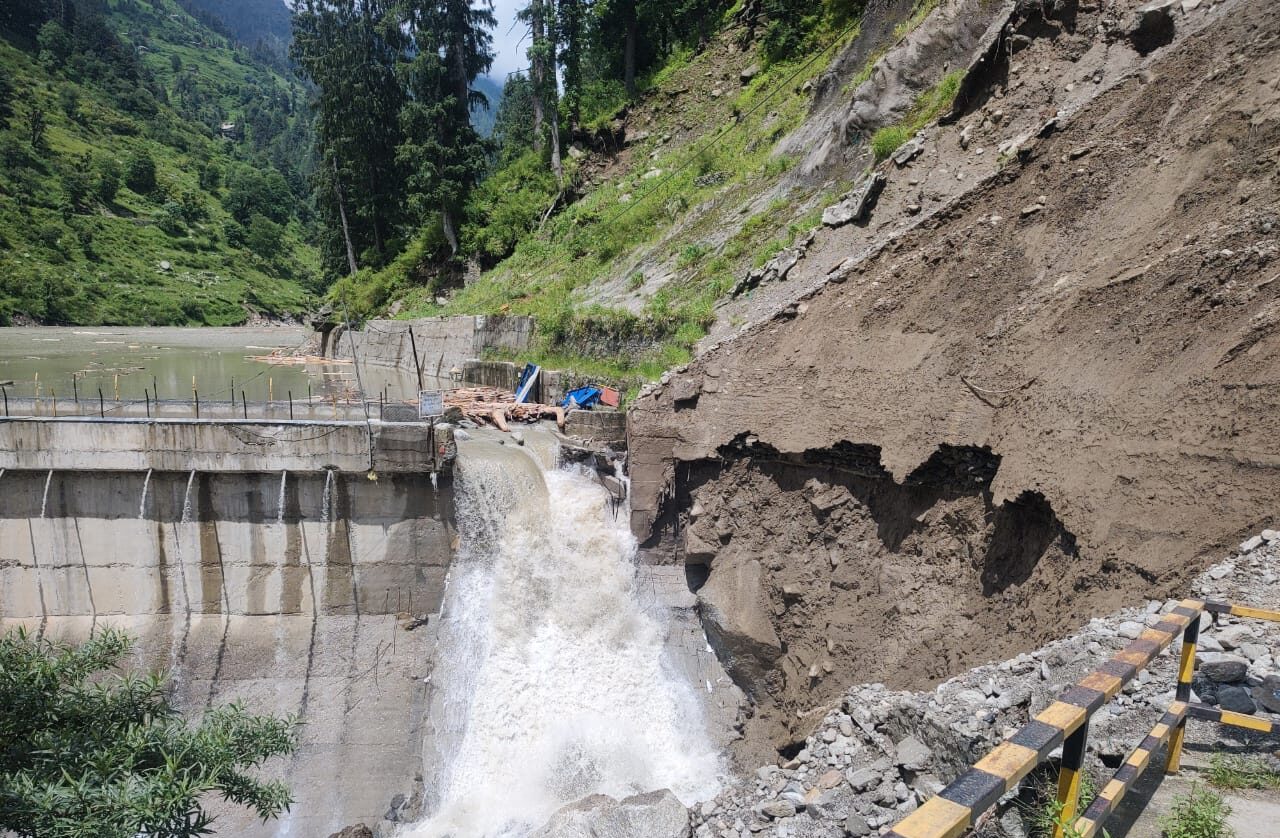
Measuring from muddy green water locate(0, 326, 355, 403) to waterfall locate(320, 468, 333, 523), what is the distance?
5.80 meters

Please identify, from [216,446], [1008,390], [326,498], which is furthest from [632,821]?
[216,446]

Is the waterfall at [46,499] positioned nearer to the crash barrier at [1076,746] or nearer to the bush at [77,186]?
the crash barrier at [1076,746]

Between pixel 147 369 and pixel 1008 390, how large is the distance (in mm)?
30888

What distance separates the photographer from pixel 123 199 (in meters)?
87.4

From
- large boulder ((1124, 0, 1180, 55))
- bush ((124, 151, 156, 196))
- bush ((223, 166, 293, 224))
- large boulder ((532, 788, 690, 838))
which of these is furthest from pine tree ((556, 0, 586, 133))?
bush ((223, 166, 293, 224))

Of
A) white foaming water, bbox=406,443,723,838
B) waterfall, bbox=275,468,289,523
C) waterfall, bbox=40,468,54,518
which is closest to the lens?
white foaming water, bbox=406,443,723,838

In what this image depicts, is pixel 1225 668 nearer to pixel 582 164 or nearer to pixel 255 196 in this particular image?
pixel 582 164

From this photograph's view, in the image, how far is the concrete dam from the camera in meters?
12.4

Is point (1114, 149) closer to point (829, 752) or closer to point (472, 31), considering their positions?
point (829, 752)

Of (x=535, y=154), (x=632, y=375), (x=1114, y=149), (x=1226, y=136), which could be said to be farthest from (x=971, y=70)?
(x=535, y=154)

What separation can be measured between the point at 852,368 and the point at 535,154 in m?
30.5

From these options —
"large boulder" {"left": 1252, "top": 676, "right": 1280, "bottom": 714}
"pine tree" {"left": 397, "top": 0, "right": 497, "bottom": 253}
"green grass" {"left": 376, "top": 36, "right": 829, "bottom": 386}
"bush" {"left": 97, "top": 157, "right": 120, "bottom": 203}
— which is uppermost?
"bush" {"left": 97, "top": 157, "right": 120, "bottom": 203}

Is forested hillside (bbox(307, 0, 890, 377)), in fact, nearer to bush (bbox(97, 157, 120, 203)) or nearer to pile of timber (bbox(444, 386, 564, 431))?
pile of timber (bbox(444, 386, 564, 431))

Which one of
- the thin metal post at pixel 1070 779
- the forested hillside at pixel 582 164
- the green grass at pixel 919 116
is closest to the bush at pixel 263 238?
the forested hillside at pixel 582 164
